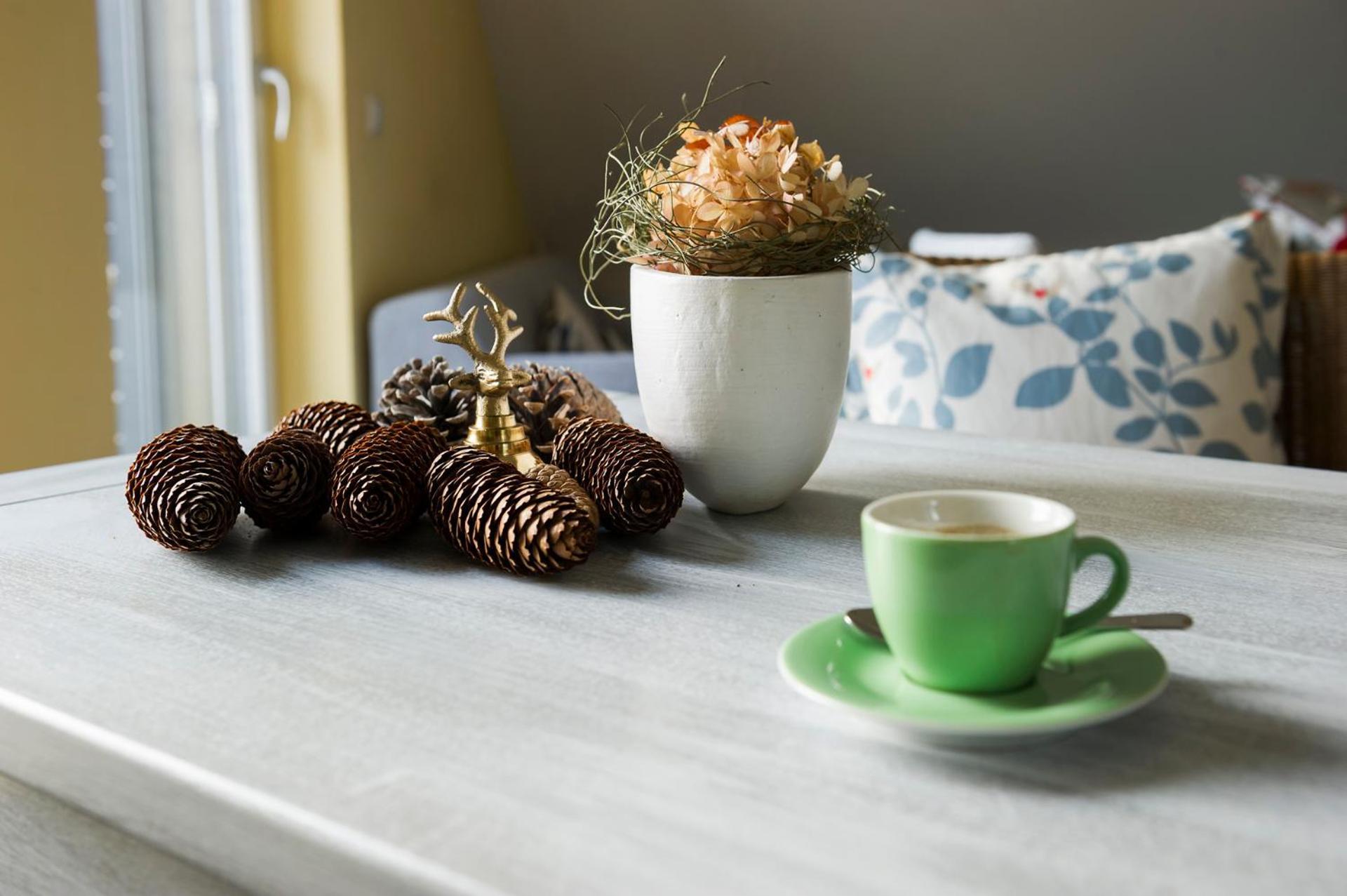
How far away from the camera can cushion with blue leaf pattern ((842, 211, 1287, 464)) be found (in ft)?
4.98

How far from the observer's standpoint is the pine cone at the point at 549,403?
2.88 feet

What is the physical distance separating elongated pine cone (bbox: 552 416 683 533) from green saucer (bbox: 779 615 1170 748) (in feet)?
0.64

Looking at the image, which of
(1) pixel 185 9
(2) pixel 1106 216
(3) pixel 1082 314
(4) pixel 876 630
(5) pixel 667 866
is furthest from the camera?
(2) pixel 1106 216

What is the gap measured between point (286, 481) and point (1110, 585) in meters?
0.48

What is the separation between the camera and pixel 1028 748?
0.48 m

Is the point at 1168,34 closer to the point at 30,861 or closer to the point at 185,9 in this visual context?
the point at 185,9

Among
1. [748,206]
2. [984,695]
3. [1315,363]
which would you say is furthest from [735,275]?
[1315,363]

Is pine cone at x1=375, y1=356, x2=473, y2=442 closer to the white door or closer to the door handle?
the white door

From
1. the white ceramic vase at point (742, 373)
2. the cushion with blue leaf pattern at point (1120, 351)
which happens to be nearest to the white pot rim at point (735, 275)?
the white ceramic vase at point (742, 373)

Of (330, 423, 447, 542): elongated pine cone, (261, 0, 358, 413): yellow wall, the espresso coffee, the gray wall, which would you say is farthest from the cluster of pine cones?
the gray wall

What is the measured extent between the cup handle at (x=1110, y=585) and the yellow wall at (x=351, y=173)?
7.30 ft

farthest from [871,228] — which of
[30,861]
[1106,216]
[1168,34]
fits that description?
[1106,216]

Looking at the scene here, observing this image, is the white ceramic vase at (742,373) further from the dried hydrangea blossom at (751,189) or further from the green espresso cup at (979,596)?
the green espresso cup at (979,596)

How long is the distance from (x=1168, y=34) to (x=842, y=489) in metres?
2.56
